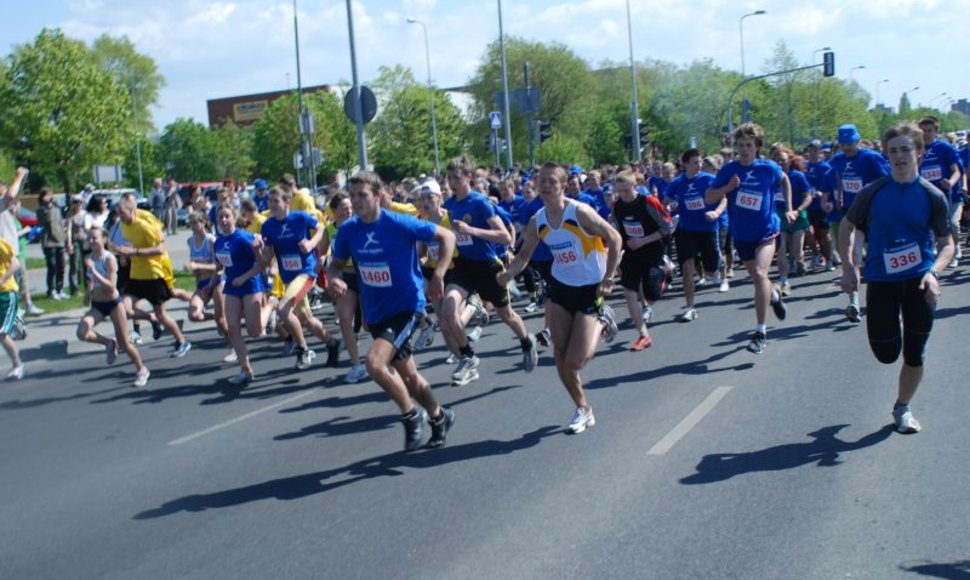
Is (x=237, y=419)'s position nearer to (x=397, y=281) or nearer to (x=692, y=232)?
(x=397, y=281)

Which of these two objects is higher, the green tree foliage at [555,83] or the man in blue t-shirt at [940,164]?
the green tree foliage at [555,83]

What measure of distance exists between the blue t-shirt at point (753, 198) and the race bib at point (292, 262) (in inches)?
163

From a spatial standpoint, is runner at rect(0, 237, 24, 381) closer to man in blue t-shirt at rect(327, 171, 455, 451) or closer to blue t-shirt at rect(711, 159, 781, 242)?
man in blue t-shirt at rect(327, 171, 455, 451)

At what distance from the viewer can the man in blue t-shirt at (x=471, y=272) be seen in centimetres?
954

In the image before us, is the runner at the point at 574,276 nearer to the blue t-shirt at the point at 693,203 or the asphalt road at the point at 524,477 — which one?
the asphalt road at the point at 524,477

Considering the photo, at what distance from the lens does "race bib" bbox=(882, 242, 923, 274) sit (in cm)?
652

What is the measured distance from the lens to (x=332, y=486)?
6.51 m

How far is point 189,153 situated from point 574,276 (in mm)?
78186

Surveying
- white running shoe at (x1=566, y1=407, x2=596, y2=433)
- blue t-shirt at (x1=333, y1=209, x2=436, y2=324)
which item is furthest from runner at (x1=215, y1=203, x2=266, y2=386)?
white running shoe at (x1=566, y1=407, x2=596, y2=433)

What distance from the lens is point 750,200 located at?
10008 millimetres

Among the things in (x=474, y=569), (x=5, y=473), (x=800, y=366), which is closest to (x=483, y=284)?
(x=800, y=366)

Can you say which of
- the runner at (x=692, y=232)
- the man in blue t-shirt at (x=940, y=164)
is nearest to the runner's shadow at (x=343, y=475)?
the runner at (x=692, y=232)

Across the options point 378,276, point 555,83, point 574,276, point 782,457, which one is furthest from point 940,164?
point 555,83

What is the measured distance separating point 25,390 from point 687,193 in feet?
26.4
